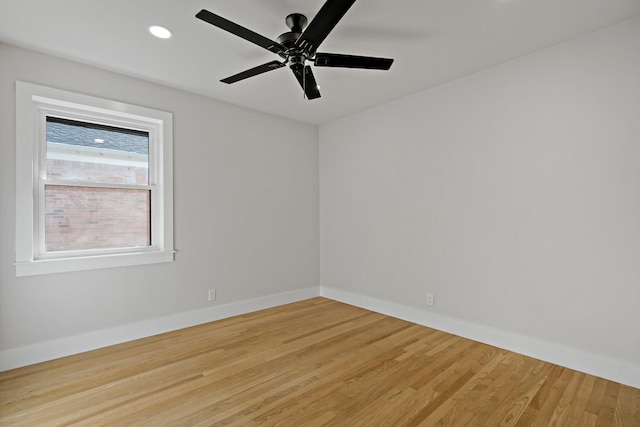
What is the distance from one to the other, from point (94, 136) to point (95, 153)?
17cm

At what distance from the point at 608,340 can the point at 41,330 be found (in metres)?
4.45

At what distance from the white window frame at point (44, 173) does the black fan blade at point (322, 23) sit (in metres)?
2.00

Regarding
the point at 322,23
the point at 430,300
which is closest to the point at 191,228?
the point at 322,23

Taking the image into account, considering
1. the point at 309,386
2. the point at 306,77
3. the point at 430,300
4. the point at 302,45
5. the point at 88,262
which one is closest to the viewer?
the point at 302,45

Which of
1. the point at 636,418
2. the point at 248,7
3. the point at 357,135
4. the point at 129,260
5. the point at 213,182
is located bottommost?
the point at 636,418

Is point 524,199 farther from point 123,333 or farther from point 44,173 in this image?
point 44,173

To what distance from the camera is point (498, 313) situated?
2.92 meters

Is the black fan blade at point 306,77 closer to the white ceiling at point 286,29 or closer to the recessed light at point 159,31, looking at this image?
the white ceiling at point 286,29

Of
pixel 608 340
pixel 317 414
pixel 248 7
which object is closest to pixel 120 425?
pixel 317 414

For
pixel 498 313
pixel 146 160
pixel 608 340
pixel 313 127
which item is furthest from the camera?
pixel 313 127

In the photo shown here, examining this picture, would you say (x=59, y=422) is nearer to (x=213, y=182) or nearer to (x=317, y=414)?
(x=317, y=414)

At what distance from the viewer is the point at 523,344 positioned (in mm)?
2746

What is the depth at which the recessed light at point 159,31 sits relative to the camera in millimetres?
2297

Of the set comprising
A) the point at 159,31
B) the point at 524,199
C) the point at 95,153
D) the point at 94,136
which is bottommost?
the point at 524,199
